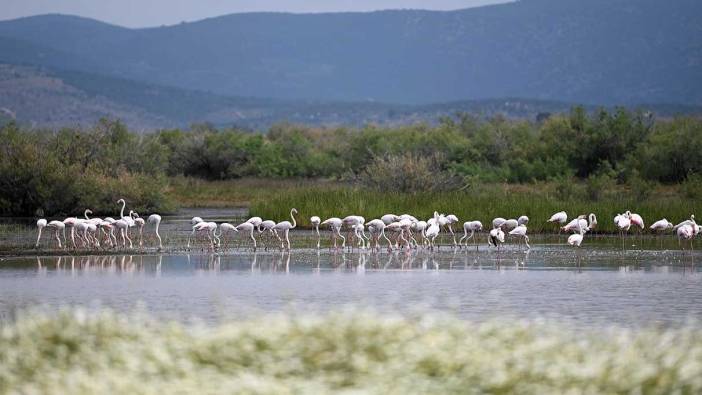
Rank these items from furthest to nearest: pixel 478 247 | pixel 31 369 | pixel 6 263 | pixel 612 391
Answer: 1. pixel 478 247
2. pixel 6 263
3. pixel 31 369
4. pixel 612 391

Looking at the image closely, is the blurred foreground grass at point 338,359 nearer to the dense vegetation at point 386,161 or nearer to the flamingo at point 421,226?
the flamingo at point 421,226

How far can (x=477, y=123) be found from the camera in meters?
66.4

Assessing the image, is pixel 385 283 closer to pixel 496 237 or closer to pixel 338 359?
pixel 496 237

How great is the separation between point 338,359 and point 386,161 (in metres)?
39.6

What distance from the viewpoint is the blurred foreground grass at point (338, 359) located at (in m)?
8.17

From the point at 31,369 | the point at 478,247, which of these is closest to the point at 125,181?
the point at 478,247

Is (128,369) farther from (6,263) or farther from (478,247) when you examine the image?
(478,247)

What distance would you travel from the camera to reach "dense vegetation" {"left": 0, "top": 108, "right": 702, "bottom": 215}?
3469 centimetres

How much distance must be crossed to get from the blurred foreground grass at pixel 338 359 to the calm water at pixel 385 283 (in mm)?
2621

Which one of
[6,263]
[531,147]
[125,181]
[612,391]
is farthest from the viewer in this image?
[531,147]

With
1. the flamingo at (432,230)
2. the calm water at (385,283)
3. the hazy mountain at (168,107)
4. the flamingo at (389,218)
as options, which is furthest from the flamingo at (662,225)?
the hazy mountain at (168,107)

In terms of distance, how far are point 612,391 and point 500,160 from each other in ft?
137

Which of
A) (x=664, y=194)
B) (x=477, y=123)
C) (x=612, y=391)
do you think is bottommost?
(x=612, y=391)

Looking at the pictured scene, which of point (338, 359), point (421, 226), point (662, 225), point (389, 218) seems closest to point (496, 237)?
point (421, 226)
